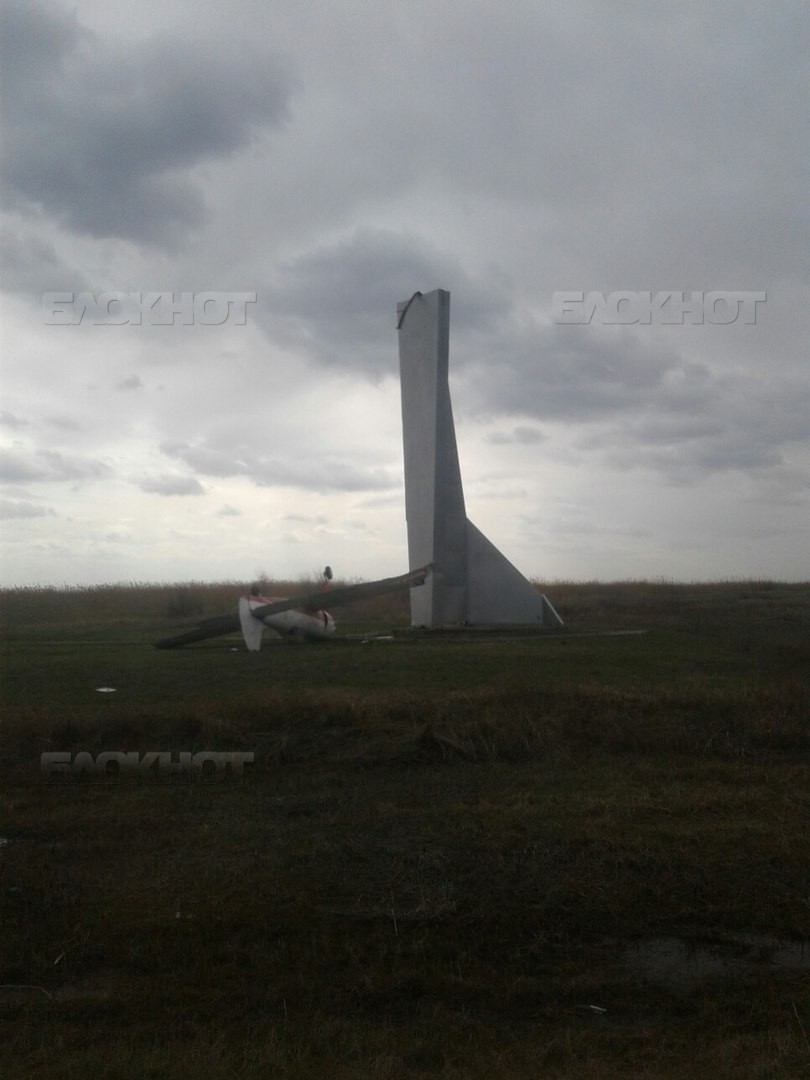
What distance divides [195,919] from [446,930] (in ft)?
4.10

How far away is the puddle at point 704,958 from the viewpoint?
4.15 meters

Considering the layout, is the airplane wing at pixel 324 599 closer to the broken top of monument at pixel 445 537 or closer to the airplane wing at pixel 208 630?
the airplane wing at pixel 208 630

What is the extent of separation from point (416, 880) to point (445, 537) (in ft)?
43.7

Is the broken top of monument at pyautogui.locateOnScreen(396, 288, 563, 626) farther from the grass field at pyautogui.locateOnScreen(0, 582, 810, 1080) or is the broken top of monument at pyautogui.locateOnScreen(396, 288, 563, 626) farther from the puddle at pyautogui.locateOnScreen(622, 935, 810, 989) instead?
the puddle at pyautogui.locateOnScreen(622, 935, 810, 989)

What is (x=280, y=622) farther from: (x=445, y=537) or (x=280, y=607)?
(x=445, y=537)

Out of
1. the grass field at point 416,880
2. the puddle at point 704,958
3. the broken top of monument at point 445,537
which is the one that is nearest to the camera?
the grass field at point 416,880

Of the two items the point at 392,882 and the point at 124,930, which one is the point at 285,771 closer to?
the point at 392,882

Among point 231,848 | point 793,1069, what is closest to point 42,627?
point 231,848

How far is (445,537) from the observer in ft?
60.2

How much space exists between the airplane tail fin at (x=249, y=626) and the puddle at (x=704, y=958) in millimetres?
11162

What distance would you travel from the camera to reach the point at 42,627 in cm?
2184

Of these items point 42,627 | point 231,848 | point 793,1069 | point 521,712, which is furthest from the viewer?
point 42,627

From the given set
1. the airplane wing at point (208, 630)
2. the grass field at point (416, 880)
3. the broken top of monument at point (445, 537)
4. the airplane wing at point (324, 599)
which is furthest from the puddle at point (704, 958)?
the broken top of monument at point (445, 537)

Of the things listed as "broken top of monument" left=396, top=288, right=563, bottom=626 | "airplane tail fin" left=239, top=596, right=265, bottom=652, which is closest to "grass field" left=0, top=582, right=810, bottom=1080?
"airplane tail fin" left=239, top=596, right=265, bottom=652
